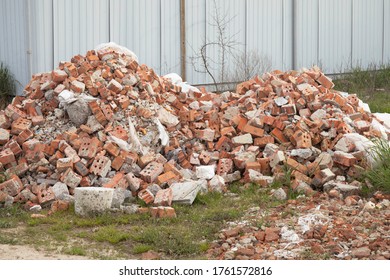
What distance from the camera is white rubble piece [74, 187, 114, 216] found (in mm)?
8688

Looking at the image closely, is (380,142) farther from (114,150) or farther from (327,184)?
(114,150)

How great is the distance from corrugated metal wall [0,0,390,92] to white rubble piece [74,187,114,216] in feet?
18.8

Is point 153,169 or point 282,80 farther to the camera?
point 282,80

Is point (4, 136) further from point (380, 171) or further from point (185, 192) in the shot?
point (380, 171)

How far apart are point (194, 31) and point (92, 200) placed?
7481mm

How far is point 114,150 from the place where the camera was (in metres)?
9.81

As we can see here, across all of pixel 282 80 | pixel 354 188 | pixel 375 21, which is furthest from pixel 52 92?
pixel 375 21

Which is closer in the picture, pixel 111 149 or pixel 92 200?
pixel 92 200

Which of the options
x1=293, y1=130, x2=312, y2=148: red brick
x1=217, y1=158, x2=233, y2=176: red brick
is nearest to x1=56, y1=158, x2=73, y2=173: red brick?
x1=217, y1=158, x2=233, y2=176: red brick

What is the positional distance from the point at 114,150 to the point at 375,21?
37.2 feet

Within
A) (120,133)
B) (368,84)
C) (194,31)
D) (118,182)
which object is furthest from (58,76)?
(368,84)

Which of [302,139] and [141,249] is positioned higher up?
[302,139]

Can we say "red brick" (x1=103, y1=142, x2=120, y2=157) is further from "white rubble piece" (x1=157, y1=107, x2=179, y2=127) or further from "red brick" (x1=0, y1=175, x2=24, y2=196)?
"red brick" (x1=0, y1=175, x2=24, y2=196)

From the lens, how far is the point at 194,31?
15.5m
